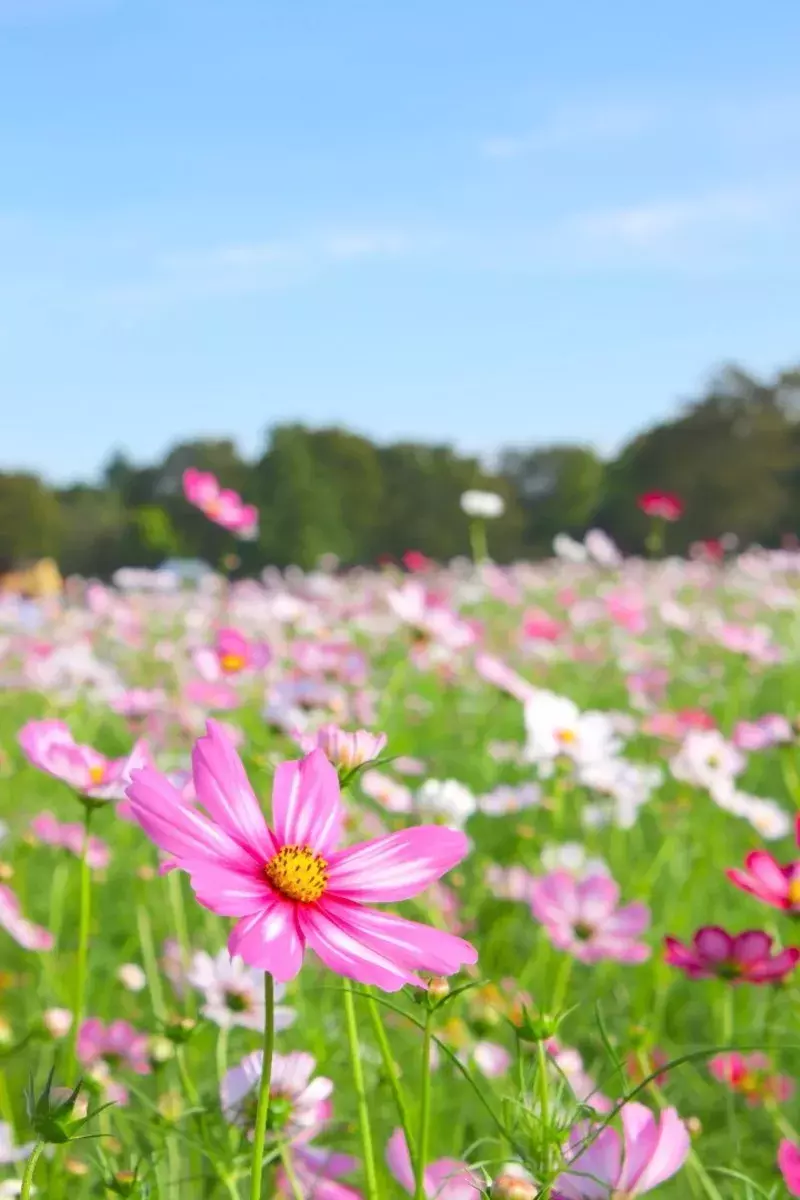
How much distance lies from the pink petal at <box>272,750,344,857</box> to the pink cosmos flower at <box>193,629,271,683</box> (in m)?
1.10

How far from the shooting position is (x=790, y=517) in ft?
62.6

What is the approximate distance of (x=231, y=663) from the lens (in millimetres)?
1729

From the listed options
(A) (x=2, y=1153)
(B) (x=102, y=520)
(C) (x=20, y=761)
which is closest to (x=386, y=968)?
(A) (x=2, y=1153)

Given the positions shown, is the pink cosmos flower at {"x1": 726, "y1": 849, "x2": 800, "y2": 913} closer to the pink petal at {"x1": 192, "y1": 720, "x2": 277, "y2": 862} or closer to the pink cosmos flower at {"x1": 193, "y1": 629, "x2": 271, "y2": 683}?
the pink petal at {"x1": 192, "y1": 720, "x2": 277, "y2": 862}

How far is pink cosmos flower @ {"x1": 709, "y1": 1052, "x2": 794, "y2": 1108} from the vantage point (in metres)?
1.48

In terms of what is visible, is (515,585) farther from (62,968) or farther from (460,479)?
(460,479)

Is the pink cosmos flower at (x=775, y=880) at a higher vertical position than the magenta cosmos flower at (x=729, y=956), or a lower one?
higher

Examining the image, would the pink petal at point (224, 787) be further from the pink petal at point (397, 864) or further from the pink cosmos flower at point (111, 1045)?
the pink cosmos flower at point (111, 1045)

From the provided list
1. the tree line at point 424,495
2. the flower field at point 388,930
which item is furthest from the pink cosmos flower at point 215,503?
the tree line at point 424,495

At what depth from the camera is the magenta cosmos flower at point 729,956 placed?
0.94 m

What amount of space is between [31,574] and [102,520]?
12.6m

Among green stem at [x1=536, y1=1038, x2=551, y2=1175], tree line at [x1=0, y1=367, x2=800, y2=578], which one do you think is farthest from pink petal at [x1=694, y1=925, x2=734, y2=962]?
tree line at [x1=0, y1=367, x2=800, y2=578]

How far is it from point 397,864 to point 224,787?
9 cm

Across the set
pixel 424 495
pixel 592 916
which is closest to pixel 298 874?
pixel 592 916
